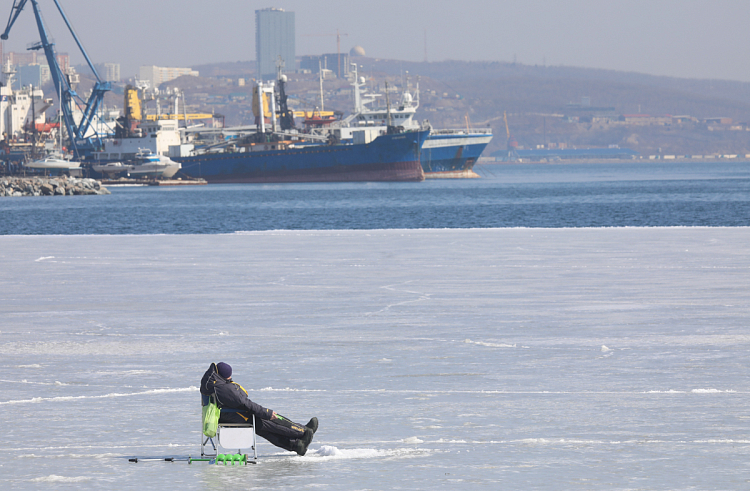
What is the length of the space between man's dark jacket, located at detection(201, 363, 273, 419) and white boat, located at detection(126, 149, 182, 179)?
475ft

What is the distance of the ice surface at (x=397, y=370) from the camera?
7254mm

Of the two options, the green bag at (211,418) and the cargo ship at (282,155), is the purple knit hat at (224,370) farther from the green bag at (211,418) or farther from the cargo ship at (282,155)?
the cargo ship at (282,155)

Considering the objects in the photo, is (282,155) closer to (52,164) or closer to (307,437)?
(52,164)

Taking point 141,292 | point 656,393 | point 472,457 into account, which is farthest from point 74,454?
point 141,292

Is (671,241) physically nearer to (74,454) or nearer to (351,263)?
(351,263)

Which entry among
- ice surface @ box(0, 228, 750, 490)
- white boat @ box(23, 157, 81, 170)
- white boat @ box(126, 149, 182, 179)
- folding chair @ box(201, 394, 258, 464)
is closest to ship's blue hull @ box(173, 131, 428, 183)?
white boat @ box(126, 149, 182, 179)

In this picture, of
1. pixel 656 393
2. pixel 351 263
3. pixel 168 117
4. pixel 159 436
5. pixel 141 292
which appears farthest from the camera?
pixel 168 117

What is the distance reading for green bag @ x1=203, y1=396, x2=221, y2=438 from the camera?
7.39 meters

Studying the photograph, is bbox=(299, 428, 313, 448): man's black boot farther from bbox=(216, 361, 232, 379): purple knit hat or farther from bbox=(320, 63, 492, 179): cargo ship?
bbox=(320, 63, 492, 179): cargo ship

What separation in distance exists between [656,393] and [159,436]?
4637mm

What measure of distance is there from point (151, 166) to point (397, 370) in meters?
142

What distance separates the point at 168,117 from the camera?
172m

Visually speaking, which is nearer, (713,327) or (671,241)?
(713,327)

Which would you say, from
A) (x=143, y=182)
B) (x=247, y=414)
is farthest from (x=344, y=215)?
(x=143, y=182)
